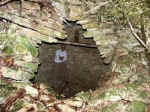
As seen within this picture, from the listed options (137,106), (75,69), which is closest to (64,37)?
(75,69)

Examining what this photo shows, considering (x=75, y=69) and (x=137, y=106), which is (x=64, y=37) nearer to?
(x=75, y=69)

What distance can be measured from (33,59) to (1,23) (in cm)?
202

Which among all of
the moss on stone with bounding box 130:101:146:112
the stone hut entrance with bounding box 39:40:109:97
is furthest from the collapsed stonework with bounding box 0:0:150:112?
the stone hut entrance with bounding box 39:40:109:97

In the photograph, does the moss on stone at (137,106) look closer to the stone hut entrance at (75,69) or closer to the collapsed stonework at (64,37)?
the collapsed stonework at (64,37)

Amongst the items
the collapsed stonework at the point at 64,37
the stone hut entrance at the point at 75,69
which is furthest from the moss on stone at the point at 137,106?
the stone hut entrance at the point at 75,69

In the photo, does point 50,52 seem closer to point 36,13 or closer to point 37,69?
point 37,69

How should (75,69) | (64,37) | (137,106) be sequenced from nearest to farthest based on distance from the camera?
(137,106) → (75,69) → (64,37)

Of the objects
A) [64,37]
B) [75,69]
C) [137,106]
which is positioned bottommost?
[137,106]

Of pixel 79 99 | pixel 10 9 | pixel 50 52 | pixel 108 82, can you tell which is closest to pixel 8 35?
pixel 10 9

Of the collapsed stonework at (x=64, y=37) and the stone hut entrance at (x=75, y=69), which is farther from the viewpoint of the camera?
the stone hut entrance at (x=75, y=69)

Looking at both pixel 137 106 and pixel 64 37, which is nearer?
pixel 137 106

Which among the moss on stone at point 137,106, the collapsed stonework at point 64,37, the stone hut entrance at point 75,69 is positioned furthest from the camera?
the stone hut entrance at point 75,69

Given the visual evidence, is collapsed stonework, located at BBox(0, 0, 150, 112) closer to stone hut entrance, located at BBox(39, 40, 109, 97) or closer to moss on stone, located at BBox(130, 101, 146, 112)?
moss on stone, located at BBox(130, 101, 146, 112)

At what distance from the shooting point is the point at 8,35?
25.4 ft
